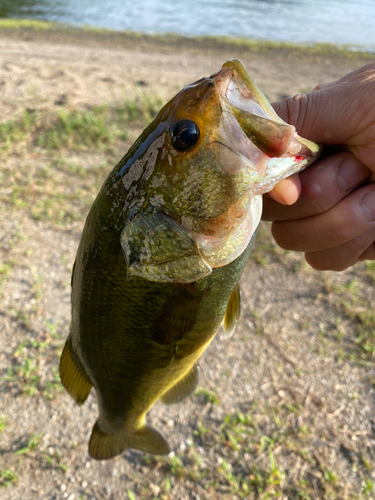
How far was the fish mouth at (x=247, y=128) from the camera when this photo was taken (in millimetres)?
1083

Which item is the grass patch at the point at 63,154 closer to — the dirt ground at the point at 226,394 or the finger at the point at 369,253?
the dirt ground at the point at 226,394

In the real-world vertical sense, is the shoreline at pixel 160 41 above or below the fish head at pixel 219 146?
below

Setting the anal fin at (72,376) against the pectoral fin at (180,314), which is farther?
the anal fin at (72,376)

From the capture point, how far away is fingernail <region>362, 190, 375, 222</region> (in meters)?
1.52

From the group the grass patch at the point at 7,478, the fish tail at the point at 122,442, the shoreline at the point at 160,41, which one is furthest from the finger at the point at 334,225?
the shoreline at the point at 160,41

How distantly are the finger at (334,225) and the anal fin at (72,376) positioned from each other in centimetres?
111

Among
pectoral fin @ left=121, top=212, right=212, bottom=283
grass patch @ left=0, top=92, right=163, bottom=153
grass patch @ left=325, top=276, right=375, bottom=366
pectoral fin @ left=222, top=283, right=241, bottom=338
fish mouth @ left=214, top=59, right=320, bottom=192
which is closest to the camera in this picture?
fish mouth @ left=214, top=59, right=320, bottom=192

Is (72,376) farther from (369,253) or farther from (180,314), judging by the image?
(369,253)

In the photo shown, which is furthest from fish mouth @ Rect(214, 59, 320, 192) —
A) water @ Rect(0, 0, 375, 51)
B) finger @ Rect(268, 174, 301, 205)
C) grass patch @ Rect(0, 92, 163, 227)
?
water @ Rect(0, 0, 375, 51)

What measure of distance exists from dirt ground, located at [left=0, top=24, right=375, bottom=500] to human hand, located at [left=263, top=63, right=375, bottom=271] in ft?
4.86

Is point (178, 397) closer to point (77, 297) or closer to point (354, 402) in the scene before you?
point (77, 297)

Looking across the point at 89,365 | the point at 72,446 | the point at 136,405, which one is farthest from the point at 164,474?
the point at 89,365

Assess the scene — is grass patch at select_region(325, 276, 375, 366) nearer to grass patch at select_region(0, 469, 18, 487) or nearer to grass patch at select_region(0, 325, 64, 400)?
grass patch at select_region(0, 325, 64, 400)

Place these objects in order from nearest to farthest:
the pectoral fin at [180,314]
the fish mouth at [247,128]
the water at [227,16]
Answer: the fish mouth at [247,128], the pectoral fin at [180,314], the water at [227,16]
